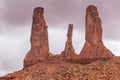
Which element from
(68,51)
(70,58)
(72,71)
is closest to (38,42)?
(68,51)

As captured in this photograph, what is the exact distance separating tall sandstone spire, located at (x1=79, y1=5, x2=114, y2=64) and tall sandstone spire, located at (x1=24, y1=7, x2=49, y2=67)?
43.4ft

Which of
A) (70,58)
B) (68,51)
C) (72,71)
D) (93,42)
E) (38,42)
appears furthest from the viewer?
(38,42)

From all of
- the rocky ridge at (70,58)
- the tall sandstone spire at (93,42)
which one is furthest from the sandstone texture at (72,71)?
the tall sandstone spire at (93,42)

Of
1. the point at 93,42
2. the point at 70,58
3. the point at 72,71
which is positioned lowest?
the point at 72,71

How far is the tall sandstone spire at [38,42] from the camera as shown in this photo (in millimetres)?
192875

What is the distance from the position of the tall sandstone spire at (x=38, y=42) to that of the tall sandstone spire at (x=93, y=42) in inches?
521

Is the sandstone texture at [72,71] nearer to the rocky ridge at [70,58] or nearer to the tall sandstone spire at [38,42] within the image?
the rocky ridge at [70,58]

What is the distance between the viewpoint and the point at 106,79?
16462cm

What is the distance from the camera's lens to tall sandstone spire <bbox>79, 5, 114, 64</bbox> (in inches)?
7347

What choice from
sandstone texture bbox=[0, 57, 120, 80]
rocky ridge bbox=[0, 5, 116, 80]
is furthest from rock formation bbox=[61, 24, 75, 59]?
sandstone texture bbox=[0, 57, 120, 80]

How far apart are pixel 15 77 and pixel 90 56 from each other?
25.2 m

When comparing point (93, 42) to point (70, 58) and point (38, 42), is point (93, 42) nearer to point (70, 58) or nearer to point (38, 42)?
point (70, 58)

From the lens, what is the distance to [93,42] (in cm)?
18962

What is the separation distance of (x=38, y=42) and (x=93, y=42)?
18413 mm
